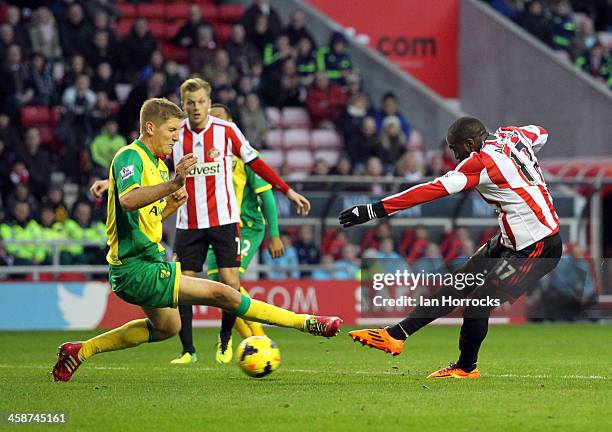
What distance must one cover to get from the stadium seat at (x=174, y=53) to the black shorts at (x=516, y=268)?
13427mm

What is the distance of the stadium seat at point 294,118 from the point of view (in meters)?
21.8

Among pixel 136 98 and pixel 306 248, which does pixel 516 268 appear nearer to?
pixel 306 248

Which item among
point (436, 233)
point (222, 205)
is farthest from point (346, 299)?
point (222, 205)

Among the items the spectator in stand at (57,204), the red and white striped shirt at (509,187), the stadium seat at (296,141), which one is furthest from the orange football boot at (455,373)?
the stadium seat at (296,141)

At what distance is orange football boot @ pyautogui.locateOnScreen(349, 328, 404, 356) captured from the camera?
9.19 meters

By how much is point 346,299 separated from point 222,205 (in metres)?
6.58

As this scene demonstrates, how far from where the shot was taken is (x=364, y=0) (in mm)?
24234

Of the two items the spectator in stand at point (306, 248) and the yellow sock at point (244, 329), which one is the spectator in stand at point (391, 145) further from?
the yellow sock at point (244, 329)

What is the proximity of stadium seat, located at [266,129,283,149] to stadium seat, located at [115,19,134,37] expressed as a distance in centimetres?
298

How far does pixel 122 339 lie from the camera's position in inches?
363

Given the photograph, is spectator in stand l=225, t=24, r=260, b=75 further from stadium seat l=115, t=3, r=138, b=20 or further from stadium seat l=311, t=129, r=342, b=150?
stadium seat l=115, t=3, r=138, b=20

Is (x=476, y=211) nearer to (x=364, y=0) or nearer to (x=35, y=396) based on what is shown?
(x=364, y=0)

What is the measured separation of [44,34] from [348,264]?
19.8 feet

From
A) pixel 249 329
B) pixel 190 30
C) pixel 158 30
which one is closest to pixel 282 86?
pixel 190 30
